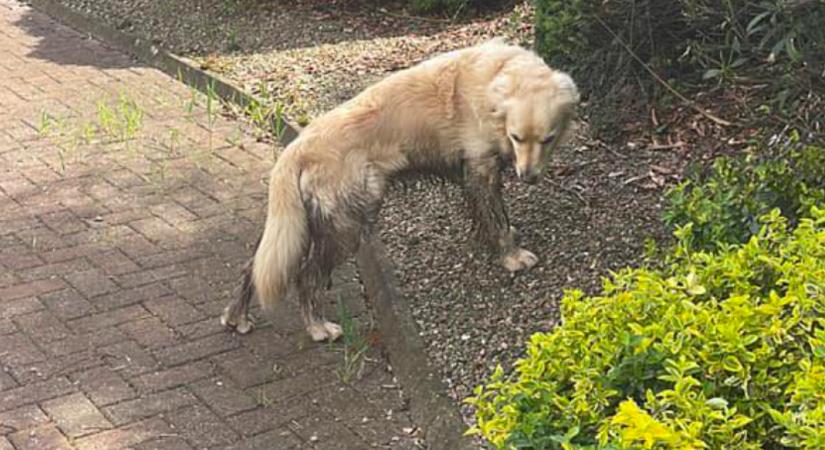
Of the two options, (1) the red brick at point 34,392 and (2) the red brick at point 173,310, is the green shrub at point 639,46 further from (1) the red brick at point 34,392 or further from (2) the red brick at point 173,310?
(1) the red brick at point 34,392

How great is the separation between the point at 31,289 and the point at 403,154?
78.8 inches

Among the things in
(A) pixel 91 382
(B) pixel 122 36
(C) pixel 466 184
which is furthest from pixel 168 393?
(B) pixel 122 36

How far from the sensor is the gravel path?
4992mm

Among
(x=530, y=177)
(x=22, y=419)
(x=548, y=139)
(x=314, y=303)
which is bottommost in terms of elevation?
(x=22, y=419)

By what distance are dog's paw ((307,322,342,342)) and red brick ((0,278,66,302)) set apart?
1.37 metres

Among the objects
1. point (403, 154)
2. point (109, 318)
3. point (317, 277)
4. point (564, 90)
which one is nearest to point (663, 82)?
point (564, 90)

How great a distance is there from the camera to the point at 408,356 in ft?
16.3

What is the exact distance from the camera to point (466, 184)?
533cm

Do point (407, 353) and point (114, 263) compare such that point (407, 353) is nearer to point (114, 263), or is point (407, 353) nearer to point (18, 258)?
point (114, 263)

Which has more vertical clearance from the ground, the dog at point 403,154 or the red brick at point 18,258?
the dog at point 403,154

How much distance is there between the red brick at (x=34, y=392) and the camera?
483 centimetres

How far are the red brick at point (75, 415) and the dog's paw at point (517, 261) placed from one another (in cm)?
184

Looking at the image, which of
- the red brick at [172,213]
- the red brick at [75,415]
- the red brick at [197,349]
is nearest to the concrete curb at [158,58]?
the red brick at [172,213]

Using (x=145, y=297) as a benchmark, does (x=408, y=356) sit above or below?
above
